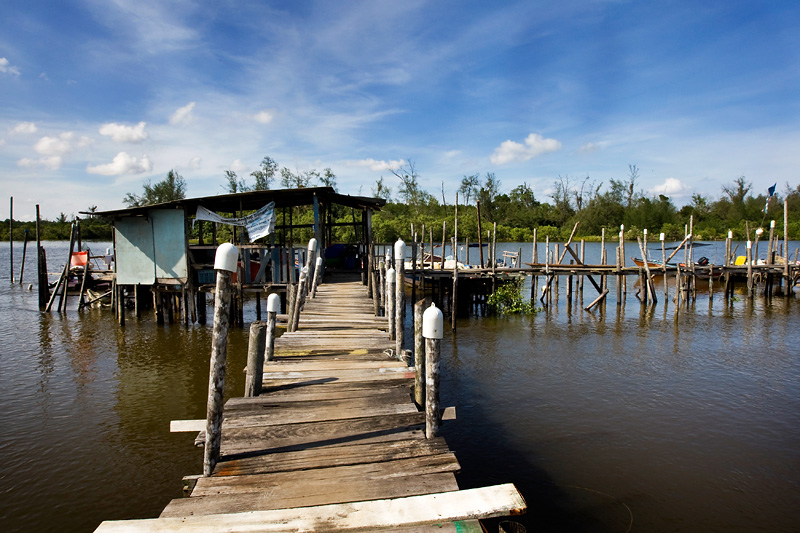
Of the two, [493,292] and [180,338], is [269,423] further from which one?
[493,292]

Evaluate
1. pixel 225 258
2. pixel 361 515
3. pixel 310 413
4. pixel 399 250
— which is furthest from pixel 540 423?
pixel 225 258

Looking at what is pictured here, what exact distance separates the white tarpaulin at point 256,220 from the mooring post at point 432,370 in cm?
1176

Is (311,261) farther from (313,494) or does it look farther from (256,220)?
(313,494)

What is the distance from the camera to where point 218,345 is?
405 centimetres

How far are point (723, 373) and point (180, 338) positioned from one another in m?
15.1

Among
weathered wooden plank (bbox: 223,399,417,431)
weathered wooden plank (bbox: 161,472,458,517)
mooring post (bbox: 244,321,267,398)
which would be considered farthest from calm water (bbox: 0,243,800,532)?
weathered wooden plank (bbox: 161,472,458,517)

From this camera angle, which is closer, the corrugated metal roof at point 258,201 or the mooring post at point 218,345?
the mooring post at point 218,345

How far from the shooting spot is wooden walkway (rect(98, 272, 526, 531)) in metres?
3.22

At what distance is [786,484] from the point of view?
22.0 ft

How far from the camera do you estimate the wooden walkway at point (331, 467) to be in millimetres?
3221

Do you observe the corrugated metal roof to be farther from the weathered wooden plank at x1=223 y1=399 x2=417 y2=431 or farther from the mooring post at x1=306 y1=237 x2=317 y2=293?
the weathered wooden plank at x1=223 y1=399 x2=417 y2=431

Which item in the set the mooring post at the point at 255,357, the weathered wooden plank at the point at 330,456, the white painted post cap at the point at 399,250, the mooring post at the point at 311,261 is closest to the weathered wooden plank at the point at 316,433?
the weathered wooden plank at the point at 330,456

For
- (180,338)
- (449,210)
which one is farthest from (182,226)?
(449,210)

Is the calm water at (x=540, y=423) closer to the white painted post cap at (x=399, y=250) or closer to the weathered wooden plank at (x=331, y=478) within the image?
the weathered wooden plank at (x=331, y=478)
